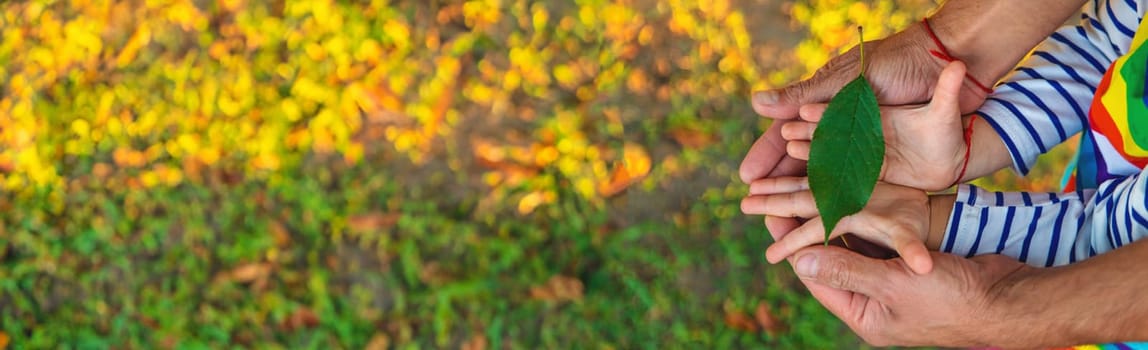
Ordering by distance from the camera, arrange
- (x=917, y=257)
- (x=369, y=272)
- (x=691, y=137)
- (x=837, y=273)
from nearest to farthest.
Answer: (x=917, y=257) < (x=837, y=273) < (x=369, y=272) < (x=691, y=137)

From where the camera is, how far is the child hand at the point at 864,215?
1.36 m

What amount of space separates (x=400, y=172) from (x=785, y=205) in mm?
1418

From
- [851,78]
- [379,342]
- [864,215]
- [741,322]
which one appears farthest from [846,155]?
[379,342]

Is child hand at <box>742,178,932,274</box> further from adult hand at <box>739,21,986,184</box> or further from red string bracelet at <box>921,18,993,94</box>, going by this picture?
red string bracelet at <box>921,18,993,94</box>

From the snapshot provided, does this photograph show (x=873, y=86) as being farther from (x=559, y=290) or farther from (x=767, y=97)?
(x=559, y=290)

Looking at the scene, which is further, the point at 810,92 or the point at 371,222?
the point at 371,222

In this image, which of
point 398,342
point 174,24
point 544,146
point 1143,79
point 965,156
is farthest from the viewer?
point 174,24

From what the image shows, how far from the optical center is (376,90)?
2.69 m

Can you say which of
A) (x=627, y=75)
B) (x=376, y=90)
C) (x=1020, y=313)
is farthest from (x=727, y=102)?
(x=1020, y=313)

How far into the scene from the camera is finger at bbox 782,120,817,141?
4.73ft

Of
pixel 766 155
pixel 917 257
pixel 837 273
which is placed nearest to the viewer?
pixel 917 257

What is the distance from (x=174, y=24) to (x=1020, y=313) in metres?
2.41

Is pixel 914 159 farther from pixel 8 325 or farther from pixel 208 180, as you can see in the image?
pixel 8 325

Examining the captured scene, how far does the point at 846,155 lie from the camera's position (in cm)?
126
